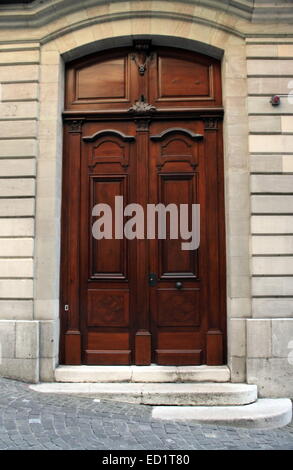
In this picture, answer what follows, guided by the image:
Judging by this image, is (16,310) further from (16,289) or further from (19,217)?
(19,217)

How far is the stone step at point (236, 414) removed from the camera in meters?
4.63

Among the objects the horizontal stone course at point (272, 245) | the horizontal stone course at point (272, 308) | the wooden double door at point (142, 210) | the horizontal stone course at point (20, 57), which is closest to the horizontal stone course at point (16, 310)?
the wooden double door at point (142, 210)

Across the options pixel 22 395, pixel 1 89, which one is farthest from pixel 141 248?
pixel 1 89

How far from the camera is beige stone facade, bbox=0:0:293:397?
17.9ft

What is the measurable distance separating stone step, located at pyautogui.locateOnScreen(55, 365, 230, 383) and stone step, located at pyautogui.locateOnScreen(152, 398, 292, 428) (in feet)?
1.60

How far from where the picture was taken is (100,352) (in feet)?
18.9

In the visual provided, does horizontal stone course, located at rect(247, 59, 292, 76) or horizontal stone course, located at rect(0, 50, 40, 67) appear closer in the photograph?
horizontal stone course, located at rect(247, 59, 292, 76)

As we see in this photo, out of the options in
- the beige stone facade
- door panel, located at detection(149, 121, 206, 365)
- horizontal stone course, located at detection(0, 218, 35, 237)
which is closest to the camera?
the beige stone facade

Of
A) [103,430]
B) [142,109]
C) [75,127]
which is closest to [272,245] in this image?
[142,109]

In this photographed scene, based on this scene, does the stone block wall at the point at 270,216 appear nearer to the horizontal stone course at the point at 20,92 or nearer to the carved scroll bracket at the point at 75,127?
the carved scroll bracket at the point at 75,127

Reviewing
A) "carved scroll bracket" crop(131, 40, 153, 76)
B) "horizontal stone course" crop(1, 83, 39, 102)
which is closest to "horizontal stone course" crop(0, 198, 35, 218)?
"horizontal stone course" crop(1, 83, 39, 102)

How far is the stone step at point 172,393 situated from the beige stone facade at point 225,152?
0.30m

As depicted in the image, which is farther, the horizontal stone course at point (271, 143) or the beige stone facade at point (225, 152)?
the horizontal stone course at point (271, 143)

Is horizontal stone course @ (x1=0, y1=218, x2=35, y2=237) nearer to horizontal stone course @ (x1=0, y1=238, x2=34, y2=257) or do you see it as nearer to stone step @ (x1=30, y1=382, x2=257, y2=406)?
horizontal stone course @ (x1=0, y1=238, x2=34, y2=257)
